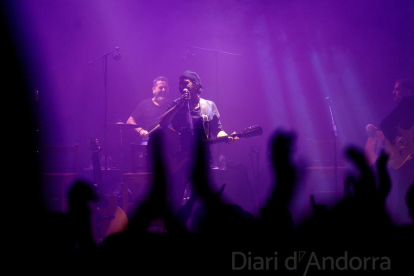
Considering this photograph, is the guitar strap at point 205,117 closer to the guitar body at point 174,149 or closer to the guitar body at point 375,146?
the guitar body at point 174,149

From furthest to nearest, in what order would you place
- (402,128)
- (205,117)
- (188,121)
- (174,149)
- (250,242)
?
(402,128) → (205,117) → (188,121) → (174,149) → (250,242)

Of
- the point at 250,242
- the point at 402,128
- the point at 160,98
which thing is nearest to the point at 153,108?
the point at 160,98

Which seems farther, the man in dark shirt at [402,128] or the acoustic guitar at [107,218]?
the man in dark shirt at [402,128]

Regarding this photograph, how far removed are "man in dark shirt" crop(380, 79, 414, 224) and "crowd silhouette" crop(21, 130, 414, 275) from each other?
286 cm

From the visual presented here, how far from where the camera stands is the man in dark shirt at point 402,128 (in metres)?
4.91

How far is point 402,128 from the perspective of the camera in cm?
541

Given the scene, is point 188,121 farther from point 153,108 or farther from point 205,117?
point 153,108

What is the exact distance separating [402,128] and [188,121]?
325 cm

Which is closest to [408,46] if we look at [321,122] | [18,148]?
[321,122]

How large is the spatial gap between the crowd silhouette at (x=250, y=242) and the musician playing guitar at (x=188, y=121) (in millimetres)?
2172

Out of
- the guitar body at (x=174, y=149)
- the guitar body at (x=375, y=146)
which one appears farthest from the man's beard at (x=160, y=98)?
the guitar body at (x=375, y=146)

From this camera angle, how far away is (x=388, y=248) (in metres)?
2.11

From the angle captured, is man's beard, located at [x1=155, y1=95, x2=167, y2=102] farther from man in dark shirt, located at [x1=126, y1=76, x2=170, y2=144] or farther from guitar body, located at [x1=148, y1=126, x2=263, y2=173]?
guitar body, located at [x1=148, y1=126, x2=263, y2=173]

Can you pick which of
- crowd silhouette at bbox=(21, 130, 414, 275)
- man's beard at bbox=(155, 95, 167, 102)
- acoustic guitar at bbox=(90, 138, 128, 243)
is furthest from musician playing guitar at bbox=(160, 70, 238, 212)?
man's beard at bbox=(155, 95, 167, 102)
